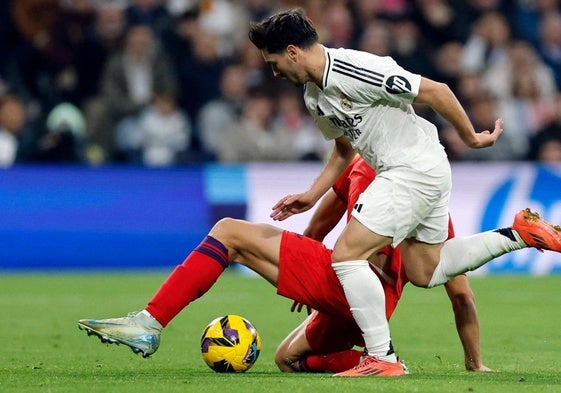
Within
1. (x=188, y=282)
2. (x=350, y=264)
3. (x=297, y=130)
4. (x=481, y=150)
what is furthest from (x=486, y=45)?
(x=188, y=282)

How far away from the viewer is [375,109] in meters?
6.38

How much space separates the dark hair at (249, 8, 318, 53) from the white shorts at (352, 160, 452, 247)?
0.82 meters

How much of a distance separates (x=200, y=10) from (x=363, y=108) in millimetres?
10373

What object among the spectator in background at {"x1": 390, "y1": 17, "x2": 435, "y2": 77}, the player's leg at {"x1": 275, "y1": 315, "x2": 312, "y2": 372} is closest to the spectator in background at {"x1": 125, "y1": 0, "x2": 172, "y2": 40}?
the spectator in background at {"x1": 390, "y1": 17, "x2": 435, "y2": 77}

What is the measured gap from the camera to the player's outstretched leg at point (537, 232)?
20.9 feet

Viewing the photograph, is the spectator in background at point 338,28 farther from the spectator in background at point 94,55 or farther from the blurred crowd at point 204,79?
the spectator in background at point 94,55

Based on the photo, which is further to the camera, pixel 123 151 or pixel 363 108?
pixel 123 151

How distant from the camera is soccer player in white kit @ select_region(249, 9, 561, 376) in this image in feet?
20.4

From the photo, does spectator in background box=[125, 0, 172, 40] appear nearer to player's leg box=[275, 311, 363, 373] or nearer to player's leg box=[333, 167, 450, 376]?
player's leg box=[275, 311, 363, 373]

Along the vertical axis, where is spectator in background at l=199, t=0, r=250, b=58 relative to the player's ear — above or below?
above

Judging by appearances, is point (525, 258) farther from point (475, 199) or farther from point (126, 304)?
point (126, 304)

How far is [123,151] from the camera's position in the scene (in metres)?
15.3

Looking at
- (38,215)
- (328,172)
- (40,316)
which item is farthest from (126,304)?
(328,172)

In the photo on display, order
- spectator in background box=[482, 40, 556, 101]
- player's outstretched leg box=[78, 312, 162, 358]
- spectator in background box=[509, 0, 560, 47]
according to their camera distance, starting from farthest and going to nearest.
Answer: spectator in background box=[509, 0, 560, 47] < spectator in background box=[482, 40, 556, 101] < player's outstretched leg box=[78, 312, 162, 358]
